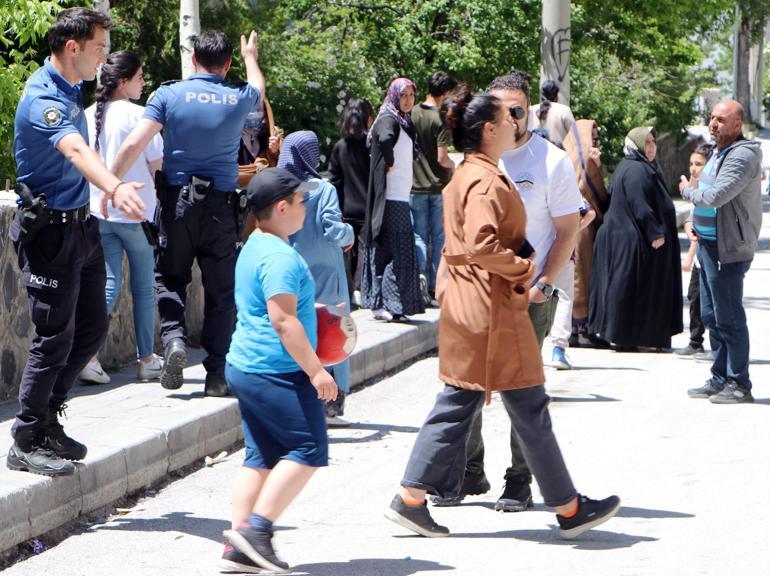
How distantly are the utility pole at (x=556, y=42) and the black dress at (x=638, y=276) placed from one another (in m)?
2.94

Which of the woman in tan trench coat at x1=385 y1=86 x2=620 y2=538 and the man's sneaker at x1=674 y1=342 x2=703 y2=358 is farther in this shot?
the man's sneaker at x1=674 y1=342 x2=703 y2=358

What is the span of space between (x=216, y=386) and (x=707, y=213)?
3.29m

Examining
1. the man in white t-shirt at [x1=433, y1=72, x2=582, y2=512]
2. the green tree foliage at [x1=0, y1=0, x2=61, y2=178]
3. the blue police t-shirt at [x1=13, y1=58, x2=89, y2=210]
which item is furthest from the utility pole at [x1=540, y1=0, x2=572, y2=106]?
the blue police t-shirt at [x1=13, y1=58, x2=89, y2=210]

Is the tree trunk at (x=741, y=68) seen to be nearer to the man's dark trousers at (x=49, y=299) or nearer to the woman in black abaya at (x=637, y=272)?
the woman in black abaya at (x=637, y=272)

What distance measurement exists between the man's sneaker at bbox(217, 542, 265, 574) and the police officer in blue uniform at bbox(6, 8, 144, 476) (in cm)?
98

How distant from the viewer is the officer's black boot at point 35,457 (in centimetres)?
557

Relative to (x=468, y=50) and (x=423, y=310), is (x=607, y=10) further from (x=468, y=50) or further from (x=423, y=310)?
(x=423, y=310)

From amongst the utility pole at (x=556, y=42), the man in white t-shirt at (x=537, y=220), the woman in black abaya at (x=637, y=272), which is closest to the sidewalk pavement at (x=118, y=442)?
the man in white t-shirt at (x=537, y=220)

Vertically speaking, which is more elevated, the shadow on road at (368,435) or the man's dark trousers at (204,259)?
the man's dark trousers at (204,259)

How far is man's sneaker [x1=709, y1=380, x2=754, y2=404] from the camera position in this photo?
27.6ft

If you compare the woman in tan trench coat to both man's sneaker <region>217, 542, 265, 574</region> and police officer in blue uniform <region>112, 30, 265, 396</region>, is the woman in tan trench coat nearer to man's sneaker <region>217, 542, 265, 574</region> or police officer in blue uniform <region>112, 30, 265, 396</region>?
man's sneaker <region>217, 542, 265, 574</region>

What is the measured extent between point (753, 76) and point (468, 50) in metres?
52.5

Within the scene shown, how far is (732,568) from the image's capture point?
5004 mm

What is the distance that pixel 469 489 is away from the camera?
20.0ft
